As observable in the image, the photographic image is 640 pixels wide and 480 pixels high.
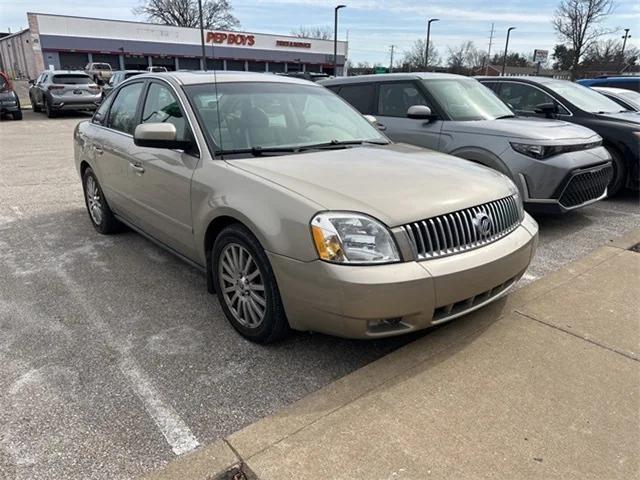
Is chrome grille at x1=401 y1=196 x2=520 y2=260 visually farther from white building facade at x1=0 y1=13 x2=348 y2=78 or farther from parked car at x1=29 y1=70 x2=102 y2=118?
white building facade at x1=0 y1=13 x2=348 y2=78

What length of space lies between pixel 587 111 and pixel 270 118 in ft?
17.9

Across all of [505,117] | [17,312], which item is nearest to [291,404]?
[17,312]

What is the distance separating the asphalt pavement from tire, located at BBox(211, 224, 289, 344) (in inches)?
5.8

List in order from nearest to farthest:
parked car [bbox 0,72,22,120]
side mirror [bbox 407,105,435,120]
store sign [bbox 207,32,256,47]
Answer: side mirror [bbox 407,105,435,120]
parked car [bbox 0,72,22,120]
store sign [bbox 207,32,256,47]

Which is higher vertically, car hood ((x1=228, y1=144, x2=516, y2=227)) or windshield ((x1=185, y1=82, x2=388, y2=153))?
windshield ((x1=185, y1=82, x2=388, y2=153))

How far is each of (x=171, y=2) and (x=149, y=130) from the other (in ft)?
220

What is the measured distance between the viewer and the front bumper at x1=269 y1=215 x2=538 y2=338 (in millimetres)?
2508

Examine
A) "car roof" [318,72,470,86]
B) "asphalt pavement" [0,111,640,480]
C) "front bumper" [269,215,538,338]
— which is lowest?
"asphalt pavement" [0,111,640,480]

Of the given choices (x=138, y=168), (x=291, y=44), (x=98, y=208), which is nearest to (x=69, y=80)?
(x=98, y=208)

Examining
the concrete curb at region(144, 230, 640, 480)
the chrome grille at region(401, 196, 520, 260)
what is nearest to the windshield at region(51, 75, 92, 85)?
the concrete curb at region(144, 230, 640, 480)

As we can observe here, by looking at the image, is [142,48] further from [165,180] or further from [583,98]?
[165,180]

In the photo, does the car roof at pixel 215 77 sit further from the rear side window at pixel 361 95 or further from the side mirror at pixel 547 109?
the side mirror at pixel 547 109

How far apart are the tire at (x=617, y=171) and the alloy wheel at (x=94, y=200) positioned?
21.4ft

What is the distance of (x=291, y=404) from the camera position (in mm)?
2547
